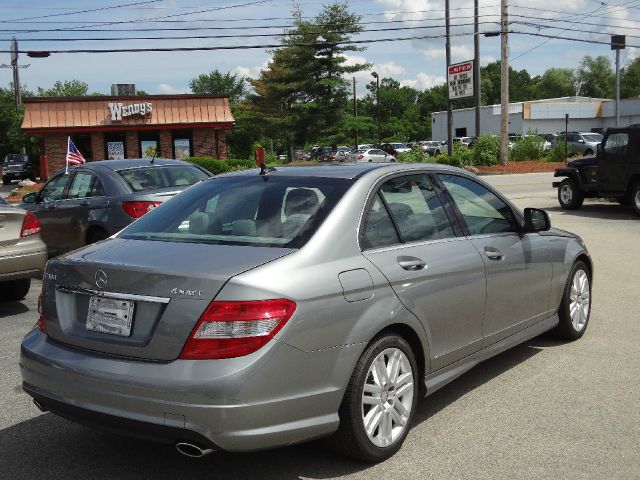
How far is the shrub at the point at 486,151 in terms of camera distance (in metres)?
38.9

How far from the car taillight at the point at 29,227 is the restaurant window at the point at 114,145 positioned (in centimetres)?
3296

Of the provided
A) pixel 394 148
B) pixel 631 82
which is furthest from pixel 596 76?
pixel 394 148

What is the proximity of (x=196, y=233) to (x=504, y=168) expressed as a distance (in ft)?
113

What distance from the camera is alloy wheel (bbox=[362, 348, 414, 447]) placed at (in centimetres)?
384

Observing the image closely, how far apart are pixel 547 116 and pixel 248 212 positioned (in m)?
77.1

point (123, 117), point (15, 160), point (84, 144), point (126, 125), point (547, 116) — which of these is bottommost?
point (15, 160)

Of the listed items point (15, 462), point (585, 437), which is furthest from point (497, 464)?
point (15, 462)

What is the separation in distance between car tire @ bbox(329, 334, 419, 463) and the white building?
7227cm

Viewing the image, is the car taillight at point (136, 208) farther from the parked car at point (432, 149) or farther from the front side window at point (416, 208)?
the parked car at point (432, 149)

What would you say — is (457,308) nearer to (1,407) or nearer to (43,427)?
(43,427)

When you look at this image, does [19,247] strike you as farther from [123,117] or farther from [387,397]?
[123,117]

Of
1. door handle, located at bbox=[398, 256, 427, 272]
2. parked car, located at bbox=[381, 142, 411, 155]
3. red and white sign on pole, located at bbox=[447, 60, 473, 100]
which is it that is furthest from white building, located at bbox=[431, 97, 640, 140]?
door handle, located at bbox=[398, 256, 427, 272]

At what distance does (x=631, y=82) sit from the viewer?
122062 millimetres

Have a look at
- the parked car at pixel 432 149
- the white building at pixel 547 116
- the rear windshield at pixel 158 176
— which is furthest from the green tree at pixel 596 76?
the rear windshield at pixel 158 176
